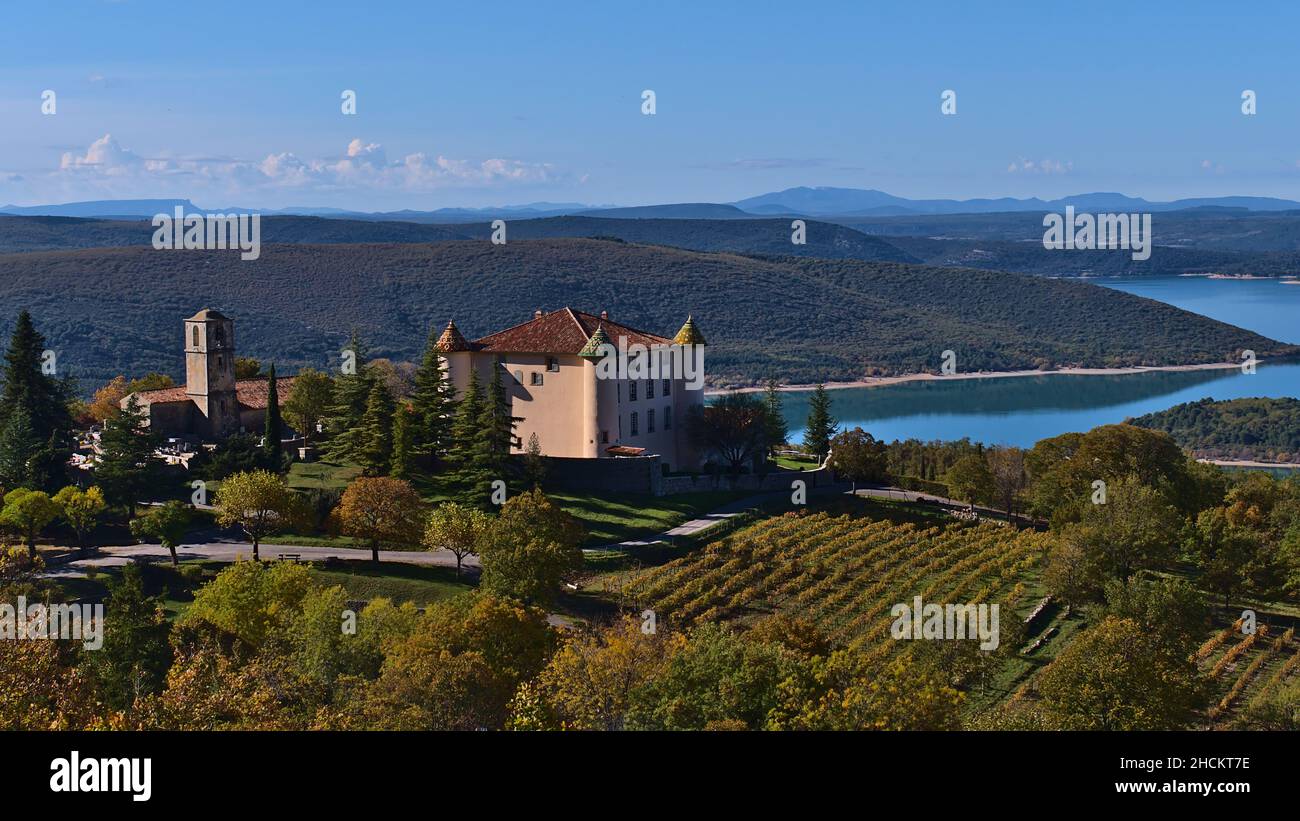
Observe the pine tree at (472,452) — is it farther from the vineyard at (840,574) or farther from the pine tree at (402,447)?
the vineyard at (840,574)

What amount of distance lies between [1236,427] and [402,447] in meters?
74.2

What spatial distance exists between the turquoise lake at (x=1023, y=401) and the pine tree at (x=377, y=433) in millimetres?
50388

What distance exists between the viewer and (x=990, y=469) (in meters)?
49.4

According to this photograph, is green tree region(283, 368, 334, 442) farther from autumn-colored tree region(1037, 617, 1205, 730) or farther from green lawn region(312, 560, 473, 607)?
autumn-colored tree region(1037, 617, 1205, 730)

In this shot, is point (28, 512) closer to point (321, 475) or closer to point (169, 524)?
point (169, 524)

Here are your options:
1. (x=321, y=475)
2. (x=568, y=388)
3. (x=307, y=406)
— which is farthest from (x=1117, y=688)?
(x=307, y=406)

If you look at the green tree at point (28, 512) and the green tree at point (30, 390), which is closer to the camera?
the green tree at point (28, 512)

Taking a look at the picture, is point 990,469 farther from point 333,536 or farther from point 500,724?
point 500,724

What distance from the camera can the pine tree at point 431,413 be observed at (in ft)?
138

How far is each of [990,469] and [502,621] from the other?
28964mm

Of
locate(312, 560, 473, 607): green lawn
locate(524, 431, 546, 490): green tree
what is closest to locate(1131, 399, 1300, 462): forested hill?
locate(524, 431, 546, 490): green tree

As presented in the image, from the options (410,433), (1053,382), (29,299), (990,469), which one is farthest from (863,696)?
(1053,382)

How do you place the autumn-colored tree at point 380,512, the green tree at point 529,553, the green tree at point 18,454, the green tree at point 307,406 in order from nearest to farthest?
the green tree at point 529,553 → the autumn-colored tree at point 380,512 → the green tree at point 18,454 → the green tree at point 307,406

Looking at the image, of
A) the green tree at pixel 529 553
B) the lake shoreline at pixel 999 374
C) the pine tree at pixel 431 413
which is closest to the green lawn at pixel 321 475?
the pine tree at pixel 431 413
